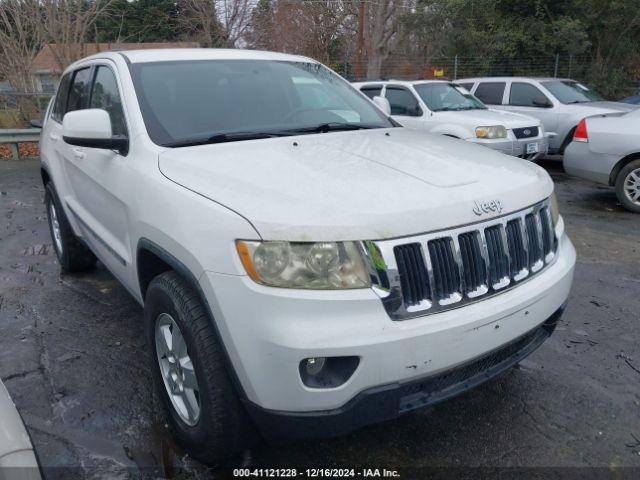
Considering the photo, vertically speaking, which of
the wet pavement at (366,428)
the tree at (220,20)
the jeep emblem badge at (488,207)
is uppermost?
the tree at (220,20)

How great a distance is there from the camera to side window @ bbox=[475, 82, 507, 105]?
11222 millimetres

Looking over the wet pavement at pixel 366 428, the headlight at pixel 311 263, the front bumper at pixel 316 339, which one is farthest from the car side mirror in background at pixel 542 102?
the headlight at pixel 311 263

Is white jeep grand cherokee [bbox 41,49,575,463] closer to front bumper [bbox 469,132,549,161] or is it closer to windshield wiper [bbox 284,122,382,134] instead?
windshield wiper [bbox 284,122,382,134]

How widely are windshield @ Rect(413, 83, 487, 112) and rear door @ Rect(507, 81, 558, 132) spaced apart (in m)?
1.38

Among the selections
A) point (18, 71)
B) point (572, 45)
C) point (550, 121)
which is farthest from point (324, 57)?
point (550, 121)

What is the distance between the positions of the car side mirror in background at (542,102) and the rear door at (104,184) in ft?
28.9

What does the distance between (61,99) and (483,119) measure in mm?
6243

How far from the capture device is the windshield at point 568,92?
10.5m

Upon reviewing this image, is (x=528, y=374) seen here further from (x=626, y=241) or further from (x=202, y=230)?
(x=626, y=241)

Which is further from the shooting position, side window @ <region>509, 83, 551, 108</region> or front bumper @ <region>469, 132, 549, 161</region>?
side window @ <region>509, 83, 551, 108</region>

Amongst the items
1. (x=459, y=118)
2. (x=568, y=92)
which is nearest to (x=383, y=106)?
(x=459, y=118)

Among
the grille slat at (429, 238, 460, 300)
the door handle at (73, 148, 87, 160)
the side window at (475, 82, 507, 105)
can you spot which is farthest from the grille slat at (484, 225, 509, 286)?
the side window at (475, 82, 507, 105)

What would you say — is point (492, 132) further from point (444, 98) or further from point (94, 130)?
point (94, 130)

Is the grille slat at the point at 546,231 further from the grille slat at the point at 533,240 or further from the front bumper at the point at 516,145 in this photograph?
the front bumper at the point at 516,145
